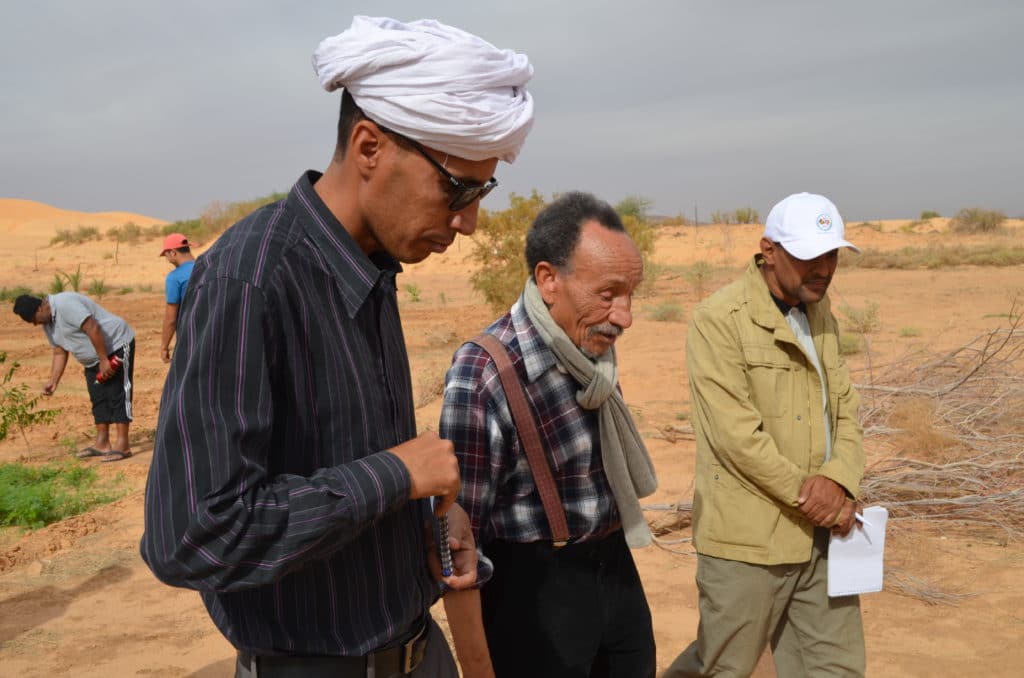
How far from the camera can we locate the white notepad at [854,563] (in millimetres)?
3123

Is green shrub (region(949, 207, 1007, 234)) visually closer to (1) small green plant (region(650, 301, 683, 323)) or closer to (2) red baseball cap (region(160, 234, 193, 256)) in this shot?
(1) small green plant (region(650, 301, 683, 323))

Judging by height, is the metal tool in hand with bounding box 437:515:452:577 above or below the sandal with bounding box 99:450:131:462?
above

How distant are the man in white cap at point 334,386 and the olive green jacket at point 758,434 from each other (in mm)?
1602

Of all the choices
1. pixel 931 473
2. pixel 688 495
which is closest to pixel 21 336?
pixel 688 495

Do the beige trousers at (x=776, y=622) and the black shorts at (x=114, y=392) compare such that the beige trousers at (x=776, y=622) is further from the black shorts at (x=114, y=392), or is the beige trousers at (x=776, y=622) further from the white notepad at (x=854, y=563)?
the black shorts at (x=114, y=392)

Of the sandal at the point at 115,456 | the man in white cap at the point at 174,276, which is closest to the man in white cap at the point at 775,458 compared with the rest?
the man in white cap at the point at 174,276

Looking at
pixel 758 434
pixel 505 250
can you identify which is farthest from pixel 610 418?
pixel 505 250

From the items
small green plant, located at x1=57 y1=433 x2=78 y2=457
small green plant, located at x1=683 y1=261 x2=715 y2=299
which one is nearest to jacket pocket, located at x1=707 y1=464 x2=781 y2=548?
small green plant, located at x1=57 y1=433 x2=78 y2=457

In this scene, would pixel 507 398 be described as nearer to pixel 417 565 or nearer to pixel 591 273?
pixel 591 273

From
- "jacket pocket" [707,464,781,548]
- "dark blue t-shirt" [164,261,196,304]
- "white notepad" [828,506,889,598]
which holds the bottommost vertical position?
"white notepad" [828,506,889,598]

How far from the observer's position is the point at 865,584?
3.12 meters

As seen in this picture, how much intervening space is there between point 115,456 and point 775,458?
719 centimetres

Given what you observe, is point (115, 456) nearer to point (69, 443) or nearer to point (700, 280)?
point (69, 443)

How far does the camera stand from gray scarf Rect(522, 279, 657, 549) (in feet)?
8.00
